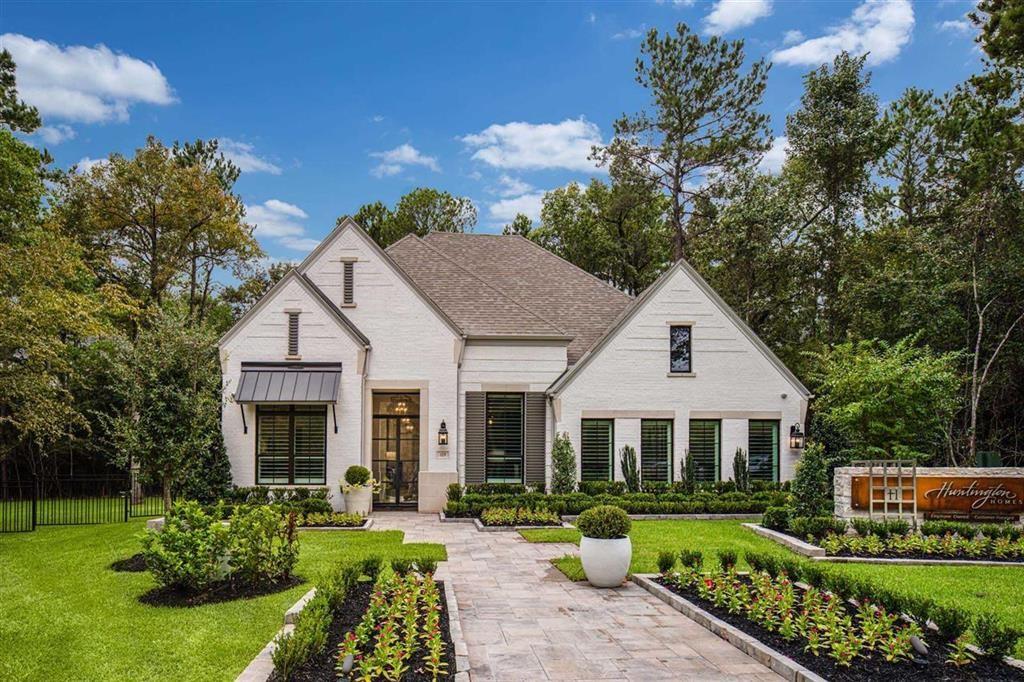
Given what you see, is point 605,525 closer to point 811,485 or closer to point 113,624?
point 113,624

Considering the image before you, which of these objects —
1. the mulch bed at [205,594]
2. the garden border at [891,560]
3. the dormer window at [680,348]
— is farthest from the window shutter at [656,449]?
the mulch bed at [205,594]

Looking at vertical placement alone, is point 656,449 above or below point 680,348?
below

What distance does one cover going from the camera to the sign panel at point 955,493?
50.7ft

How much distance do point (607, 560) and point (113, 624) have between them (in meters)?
6.79

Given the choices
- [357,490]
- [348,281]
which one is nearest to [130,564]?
[357,490]

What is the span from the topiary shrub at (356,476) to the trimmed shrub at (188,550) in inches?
349

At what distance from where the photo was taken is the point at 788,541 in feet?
47.2

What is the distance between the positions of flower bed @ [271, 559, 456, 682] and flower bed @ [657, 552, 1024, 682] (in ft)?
11.9

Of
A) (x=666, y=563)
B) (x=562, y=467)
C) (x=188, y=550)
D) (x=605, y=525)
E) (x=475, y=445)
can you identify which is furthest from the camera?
(x=475, y=445)

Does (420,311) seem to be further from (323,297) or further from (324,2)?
(324,2)

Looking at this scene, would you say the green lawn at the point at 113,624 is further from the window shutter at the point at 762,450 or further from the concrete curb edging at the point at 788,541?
the window shutter at the point at 762,450

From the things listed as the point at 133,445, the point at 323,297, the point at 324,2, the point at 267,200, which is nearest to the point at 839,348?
the point at 323,297

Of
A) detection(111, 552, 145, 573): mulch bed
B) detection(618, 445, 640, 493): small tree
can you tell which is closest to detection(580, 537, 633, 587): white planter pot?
detection(111, 552, 145, 573): mulch bed

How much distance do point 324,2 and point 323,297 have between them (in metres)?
7.82
